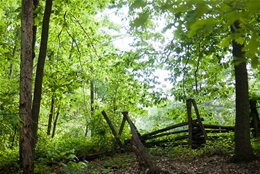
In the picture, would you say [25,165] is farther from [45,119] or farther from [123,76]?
[45,119]

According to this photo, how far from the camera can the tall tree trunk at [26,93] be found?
16.9 feet

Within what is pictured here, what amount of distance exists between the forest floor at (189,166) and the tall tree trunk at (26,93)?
0.99 meters

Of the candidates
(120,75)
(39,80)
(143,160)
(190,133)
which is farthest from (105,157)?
(39,80)

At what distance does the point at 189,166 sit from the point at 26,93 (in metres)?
3.85

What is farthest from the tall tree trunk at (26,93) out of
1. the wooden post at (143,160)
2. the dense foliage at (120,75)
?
the wooden post at (143,160)

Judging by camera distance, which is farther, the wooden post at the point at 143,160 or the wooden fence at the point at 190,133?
the wooden fence at the point at 190,133

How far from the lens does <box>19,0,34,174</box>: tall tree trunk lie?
514 cm

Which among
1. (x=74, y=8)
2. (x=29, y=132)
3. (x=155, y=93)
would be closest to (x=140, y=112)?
(x=155, y=93)

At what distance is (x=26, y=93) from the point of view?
5.21m

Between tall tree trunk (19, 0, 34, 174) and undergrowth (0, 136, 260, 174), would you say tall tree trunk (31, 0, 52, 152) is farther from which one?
tall tree trunk (19, 0, 34, 174)

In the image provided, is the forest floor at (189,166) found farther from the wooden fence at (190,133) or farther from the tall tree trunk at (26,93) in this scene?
the wooden fence at (190,133)

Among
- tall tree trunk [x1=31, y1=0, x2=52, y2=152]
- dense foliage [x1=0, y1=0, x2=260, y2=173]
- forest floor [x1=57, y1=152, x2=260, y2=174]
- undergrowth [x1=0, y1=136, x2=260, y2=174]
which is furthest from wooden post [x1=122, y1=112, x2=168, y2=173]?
tall tree trunk [x1=31, y1=0, x2=52, y2=152]

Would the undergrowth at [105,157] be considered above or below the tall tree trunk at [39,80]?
below

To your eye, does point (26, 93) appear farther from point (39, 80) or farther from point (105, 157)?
point (105, 157)
